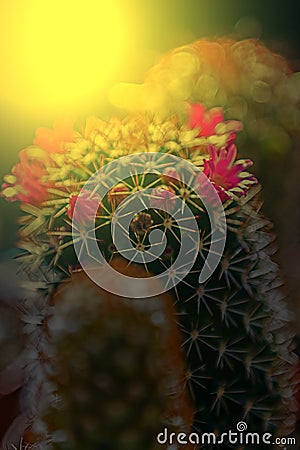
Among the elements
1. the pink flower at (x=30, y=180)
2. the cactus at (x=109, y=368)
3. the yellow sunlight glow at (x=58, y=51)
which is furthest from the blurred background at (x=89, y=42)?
the cactus at (x=109, y=368)

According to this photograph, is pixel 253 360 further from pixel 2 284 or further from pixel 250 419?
pixel 2 284

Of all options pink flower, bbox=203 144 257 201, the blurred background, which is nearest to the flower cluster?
pink flower, bbox=203 144 257 201

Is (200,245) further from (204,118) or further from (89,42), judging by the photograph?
(89,42)

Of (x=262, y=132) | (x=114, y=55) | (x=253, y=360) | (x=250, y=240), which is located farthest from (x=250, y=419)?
(x=114, y=55)

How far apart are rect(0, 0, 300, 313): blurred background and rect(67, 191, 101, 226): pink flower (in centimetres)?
24

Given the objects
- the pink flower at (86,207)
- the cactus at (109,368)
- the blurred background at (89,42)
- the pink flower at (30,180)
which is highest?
the blurred background at (89,42)

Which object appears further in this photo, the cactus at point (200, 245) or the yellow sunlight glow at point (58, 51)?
the yellow sunlight glow at point (58, 51)

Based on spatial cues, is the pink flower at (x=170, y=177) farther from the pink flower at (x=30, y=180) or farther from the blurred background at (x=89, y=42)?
the blurred background at (x=89, y=42)

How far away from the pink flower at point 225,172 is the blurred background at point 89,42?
241mm

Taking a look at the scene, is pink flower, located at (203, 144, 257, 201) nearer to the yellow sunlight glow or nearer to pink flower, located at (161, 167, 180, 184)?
pink flower, located at (161, 167, 180, 184)

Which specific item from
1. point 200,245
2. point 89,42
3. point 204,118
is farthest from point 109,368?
point 89,42

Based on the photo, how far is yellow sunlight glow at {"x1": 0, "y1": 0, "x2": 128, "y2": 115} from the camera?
29.2 inches

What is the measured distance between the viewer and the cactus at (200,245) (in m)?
0.50

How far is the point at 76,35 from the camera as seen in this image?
756 mm
